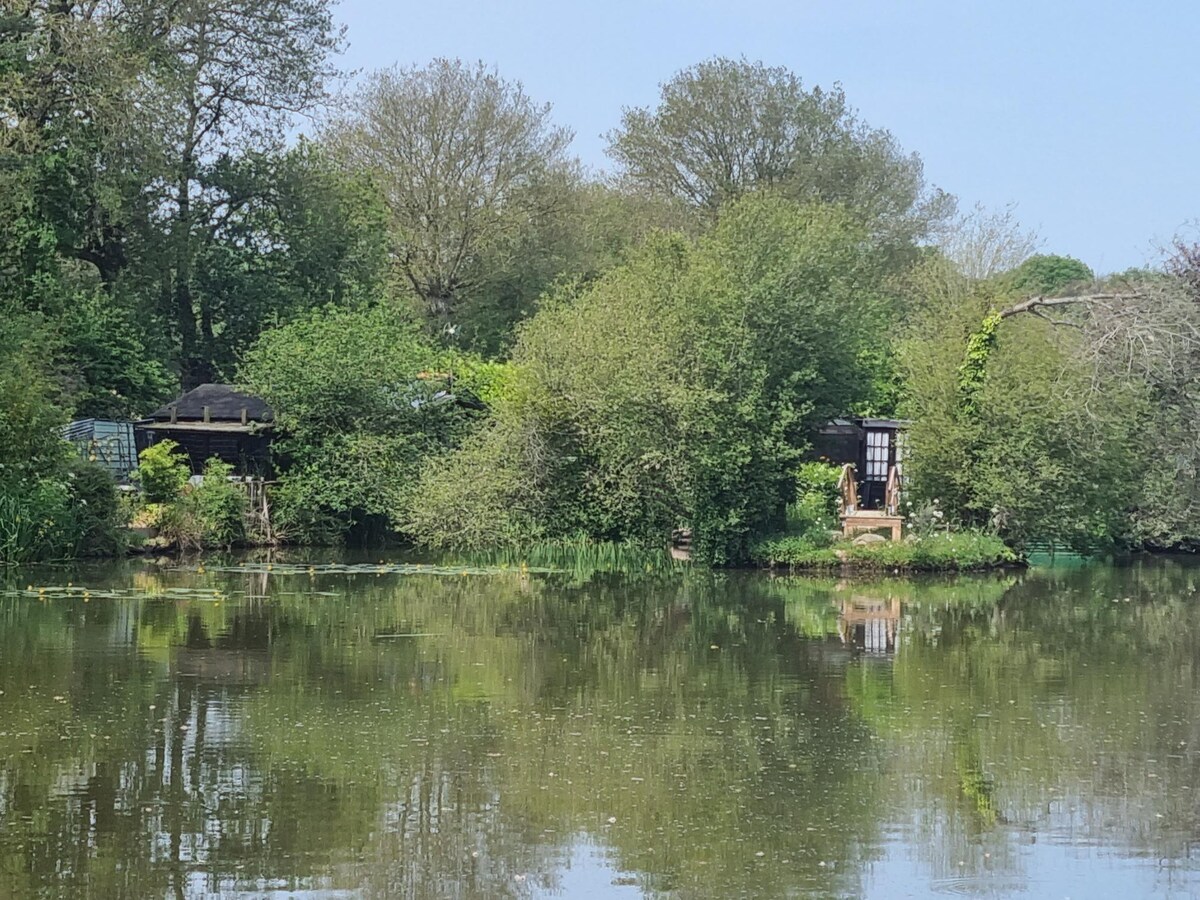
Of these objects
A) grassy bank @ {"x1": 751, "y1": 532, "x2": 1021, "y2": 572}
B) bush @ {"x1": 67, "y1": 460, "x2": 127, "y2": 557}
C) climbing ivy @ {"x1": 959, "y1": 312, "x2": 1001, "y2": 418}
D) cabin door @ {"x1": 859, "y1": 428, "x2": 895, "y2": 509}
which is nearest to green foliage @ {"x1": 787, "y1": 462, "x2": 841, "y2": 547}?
grassy bank @ {"x1": 751, "y1": 532, "x2": 1021, "y2": 572}

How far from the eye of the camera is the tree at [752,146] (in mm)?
47188

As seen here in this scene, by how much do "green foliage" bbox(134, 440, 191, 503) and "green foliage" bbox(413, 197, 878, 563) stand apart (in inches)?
184

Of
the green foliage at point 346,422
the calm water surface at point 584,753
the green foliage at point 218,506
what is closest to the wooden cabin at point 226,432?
the green foliage at point 346,422

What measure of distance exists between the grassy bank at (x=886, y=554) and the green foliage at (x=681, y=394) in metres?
0.64

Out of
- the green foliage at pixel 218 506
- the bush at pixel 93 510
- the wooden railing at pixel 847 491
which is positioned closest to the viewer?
the bush at pixel 93 510

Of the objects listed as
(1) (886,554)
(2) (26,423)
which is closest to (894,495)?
(1) (886,554)

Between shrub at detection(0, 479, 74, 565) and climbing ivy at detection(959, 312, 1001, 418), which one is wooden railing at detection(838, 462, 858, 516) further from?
shrub at detection(0, 479, 74, 565)

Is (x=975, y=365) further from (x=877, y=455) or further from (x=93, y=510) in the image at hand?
(x=93, y=510)

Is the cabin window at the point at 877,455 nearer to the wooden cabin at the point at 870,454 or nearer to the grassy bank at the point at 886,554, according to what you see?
the wooden cabin at the point at 870,454

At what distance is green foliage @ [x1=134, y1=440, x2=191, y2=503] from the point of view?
1072 inches

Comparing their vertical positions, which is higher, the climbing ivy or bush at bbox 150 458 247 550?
the climbing ivy

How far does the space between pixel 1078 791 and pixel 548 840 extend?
3788 mm

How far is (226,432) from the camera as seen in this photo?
3080 cm

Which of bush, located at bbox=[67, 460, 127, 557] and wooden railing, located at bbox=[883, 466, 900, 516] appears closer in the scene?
bush, located at bbox=[67, 460, 127, 557]
